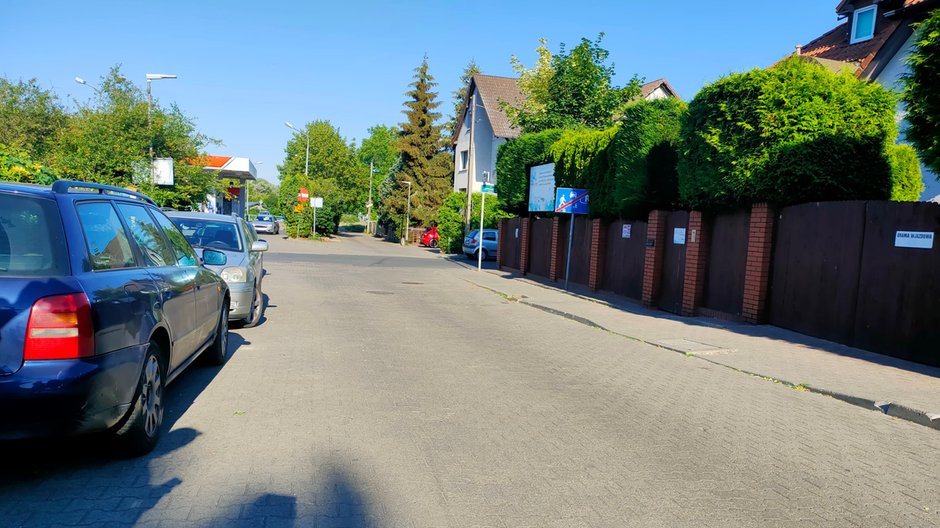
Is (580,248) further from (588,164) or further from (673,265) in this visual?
(673,265)

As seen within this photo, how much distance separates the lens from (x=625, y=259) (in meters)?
17.2

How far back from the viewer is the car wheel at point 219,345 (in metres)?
7.35

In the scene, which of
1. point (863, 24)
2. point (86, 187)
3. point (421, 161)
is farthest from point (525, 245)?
point (421, 161)

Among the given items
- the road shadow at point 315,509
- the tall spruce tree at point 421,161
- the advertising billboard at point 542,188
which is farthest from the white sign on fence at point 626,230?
the tall spruce tree at point 421,161

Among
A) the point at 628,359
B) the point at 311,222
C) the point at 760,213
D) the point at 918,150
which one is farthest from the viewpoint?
the point at 311,222

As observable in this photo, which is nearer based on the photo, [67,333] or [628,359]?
[67,333]

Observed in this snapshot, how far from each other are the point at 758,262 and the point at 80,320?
10.7 m

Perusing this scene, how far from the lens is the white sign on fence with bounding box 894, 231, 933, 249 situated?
28.5 ft

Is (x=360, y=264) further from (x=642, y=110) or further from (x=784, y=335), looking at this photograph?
(x=784, y=335)

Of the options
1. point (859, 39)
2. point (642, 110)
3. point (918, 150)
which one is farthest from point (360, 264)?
point (918, 150)

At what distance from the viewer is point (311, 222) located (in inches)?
2060

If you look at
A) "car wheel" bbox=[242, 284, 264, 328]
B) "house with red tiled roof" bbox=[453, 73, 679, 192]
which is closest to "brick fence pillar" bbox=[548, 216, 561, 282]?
"car wheel" bbox=[242, 284, 264, 328]

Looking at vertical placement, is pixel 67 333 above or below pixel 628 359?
above

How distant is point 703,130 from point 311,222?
4295 cm
